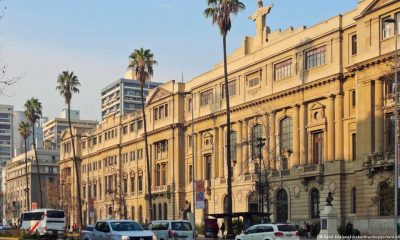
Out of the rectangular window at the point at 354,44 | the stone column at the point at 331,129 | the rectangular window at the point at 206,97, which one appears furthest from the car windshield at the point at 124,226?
the rectangular window at the point at 206,97

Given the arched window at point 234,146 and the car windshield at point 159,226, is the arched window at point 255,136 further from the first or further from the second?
the car windshield at point 159,226

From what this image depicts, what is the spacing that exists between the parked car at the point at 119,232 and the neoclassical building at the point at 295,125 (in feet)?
72.1

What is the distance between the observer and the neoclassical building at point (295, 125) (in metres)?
58.4

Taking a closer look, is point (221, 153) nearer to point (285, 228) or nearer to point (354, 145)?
point (354, 145)

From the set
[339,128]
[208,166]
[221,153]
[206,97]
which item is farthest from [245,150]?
[339,128]

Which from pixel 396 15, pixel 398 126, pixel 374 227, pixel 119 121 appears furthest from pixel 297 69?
pixel 119 121

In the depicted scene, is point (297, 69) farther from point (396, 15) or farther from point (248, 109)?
point (396, 15)

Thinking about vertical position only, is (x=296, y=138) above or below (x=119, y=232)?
above

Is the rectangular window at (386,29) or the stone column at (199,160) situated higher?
the rectangular window at (386,29)

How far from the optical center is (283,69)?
72.2 m

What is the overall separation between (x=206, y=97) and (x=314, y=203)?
2516 centimetres

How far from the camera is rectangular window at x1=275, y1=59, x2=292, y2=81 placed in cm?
7125

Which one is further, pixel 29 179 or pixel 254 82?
pixel 29 179

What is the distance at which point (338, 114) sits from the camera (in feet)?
212
